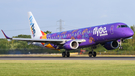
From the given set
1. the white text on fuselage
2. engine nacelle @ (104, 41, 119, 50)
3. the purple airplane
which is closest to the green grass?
the purple airplane

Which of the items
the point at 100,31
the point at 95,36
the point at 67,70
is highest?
the point at 100,31

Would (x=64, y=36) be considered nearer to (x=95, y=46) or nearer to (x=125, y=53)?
(x=95, y=46)

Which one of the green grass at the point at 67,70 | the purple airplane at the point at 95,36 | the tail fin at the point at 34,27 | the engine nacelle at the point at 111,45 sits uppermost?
the tail fin at the point at 34,27

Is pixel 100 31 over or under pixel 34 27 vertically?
under

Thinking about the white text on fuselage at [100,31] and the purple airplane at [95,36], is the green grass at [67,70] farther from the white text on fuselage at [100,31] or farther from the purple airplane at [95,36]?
the white text on fuselage at [100,31]

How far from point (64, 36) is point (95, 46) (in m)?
5.70

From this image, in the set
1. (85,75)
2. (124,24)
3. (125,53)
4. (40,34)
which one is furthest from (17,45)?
(85,75)

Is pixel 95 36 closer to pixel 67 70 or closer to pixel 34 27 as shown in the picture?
pixel 34 27

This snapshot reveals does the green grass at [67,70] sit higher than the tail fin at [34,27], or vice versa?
the tail fin at [34,27]

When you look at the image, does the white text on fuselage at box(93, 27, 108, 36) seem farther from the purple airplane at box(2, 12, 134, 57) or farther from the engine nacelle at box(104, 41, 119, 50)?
the engine nacelle at box(104, 41, 119, 50)

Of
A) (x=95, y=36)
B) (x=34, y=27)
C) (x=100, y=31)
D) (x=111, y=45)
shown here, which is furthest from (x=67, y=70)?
(x=34, y=27)

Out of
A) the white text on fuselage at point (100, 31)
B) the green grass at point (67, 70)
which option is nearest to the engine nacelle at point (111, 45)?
the white text on fuselage at point (100, 31)

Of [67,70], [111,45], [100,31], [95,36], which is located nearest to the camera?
[67,70]

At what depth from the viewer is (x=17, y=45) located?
80.9m
